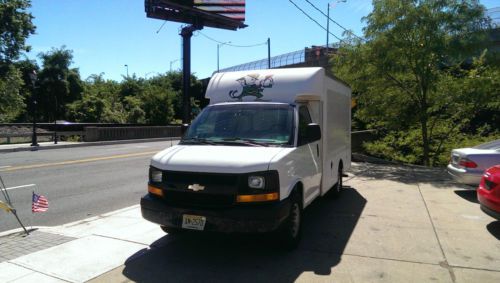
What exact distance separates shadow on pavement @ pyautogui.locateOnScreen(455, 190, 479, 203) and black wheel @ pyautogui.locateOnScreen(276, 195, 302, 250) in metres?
5.14

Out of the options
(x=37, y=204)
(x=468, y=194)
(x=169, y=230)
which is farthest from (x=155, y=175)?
(x=468, y=194)

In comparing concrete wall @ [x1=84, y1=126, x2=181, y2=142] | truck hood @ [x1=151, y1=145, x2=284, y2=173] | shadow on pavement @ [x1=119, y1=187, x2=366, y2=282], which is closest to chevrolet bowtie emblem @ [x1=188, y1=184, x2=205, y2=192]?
truck hood @ [x1=151, y1=145, x2=284, y2=173]

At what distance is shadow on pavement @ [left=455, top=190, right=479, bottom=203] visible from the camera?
939 cm

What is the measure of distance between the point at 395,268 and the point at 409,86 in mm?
12907

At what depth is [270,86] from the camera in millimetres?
6910

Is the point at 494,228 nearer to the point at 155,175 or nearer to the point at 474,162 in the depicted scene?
the point at 474,162

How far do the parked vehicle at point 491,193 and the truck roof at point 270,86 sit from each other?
2833mm

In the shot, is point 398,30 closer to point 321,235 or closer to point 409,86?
point 409,86

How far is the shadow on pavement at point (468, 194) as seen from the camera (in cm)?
939

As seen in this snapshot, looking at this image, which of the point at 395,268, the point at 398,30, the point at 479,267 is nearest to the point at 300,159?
the point at 395,268

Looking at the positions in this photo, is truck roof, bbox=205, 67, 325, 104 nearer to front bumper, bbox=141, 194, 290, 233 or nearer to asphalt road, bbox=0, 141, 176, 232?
front bumper, bbox=141, 194, 290, 233

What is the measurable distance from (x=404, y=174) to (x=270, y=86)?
7927 millimetres

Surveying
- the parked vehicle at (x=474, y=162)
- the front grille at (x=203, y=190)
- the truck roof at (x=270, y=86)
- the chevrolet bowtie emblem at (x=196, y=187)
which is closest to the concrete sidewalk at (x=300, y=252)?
the front grille at (x=203, y=190)

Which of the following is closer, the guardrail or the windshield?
the windshield
